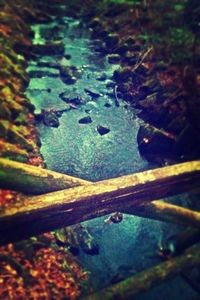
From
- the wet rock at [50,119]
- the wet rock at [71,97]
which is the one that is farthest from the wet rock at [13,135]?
the wet rock at [71,97]

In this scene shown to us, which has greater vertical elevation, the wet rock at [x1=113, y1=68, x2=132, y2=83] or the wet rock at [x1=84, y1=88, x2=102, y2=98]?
the wet rock at [x1=113, y1=68, x2=132, y2=83]

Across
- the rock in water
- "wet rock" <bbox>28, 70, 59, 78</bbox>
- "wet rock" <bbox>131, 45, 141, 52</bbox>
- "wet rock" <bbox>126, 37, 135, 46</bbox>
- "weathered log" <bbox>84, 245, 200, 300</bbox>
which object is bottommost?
"weathered log" <bbox>84, 245, 200, 300</bbox>

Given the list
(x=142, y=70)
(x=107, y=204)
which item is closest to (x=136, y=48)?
(x=142, y=70)

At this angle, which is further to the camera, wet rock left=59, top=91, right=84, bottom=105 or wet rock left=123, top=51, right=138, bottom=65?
wet rock left=123, top=51, right=138, bottom=65

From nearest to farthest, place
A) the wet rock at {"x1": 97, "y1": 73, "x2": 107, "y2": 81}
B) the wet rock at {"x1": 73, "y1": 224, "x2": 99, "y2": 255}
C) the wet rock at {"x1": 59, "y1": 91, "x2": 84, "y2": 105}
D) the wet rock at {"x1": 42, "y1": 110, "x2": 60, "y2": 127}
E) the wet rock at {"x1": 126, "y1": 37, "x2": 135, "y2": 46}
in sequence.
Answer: the wet rock at {"x1": 73, "y1": 224, "x2": 99, "y2": 255}
the wet rock at {"x1": 42, "y1": 110, "x2": 60, "y2": 127}
the wet rock at {"x1": 59, "y1": 91, "x2": 84, "y2": 105}
the wet rock at {"x1": 97, "y1": 73, "x2": 107, "y2": 81}
the wet rock at {"x1": 126, "y1": 37, "x2": 135, "y2": 46}

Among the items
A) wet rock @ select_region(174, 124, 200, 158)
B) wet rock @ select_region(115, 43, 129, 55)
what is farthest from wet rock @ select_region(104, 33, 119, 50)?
wet rock @ select_region(174, 124, 200, 158)

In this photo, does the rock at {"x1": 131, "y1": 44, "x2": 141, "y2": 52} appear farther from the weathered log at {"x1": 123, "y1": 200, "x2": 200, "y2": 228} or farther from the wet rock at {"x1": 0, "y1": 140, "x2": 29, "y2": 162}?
the weathered log at {"x1": 123, "y1": 200, "x2": 200, "y2": 228}

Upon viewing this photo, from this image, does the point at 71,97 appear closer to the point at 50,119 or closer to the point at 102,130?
the point at 50,119
